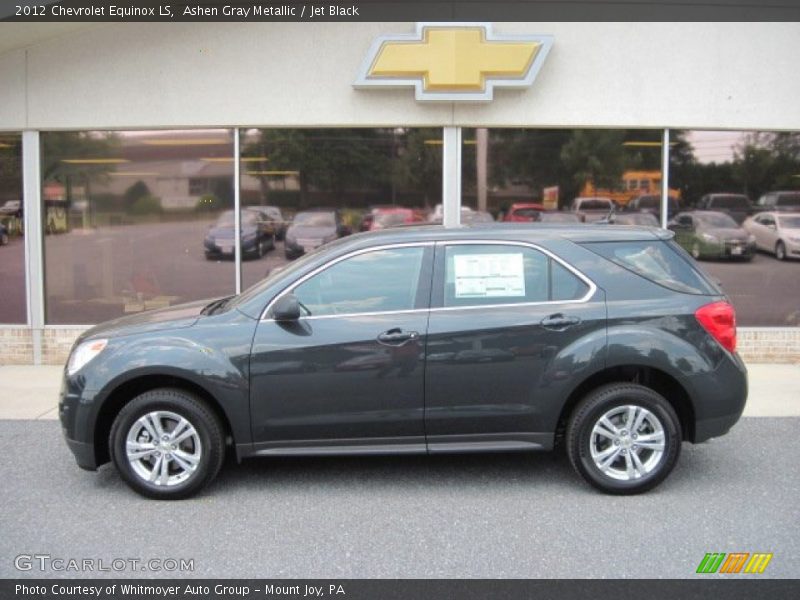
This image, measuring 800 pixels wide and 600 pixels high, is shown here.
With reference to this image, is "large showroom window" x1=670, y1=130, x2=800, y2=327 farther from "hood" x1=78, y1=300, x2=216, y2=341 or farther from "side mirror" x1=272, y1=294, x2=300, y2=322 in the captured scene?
"hood" x1=78, y1=300, x2=216, y2=341

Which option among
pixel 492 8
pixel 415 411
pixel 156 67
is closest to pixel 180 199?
pixel 156 67

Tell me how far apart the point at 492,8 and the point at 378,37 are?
4.43 ft

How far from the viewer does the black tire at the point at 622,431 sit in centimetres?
510

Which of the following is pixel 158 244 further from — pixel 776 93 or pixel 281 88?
pixel 776 93

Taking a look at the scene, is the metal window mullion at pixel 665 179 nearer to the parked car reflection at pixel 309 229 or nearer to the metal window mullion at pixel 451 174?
the metal window mullion at pixel 451 174

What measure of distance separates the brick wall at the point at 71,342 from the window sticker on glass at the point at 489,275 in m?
5.40

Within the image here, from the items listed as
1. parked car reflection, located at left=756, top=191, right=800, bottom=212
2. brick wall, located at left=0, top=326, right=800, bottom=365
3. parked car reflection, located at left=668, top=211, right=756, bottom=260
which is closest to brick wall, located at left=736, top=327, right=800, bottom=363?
brick wall, located at left=0, top=326, right=800, bottom=365

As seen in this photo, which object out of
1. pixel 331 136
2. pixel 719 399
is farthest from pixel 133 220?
pixel 719 399

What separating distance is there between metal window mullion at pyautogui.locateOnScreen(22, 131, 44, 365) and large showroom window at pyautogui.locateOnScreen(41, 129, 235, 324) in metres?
0.10

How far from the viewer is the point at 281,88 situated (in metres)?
9.32

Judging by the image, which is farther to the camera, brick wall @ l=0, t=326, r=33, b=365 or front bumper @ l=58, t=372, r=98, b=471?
brick wall @ l=0, t=326, r=33, b=365

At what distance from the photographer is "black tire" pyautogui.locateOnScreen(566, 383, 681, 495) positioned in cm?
510

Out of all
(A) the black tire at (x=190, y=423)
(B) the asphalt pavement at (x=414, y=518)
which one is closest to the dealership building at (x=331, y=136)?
(B) the asphalt pavement at (x=414, y=518)
